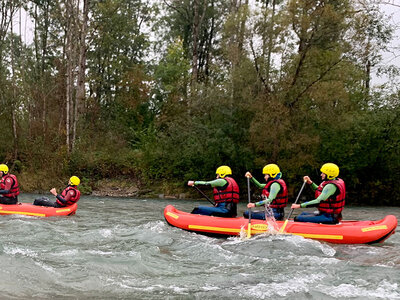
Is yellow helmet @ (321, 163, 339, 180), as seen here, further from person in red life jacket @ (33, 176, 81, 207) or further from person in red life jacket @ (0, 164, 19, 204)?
person in red life jacket @ (0, 164, 19, 204)

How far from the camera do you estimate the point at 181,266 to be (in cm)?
657

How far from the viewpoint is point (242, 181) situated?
20.9 m

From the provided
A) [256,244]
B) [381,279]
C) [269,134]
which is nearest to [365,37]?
[269,134]

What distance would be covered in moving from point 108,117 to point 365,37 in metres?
16.2

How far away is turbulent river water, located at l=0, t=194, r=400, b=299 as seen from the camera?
5209mm

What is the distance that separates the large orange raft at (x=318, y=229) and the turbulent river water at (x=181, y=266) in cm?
18

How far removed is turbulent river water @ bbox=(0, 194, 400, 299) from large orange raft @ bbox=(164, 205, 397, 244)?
0.18 meters

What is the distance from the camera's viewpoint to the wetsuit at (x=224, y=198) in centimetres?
950

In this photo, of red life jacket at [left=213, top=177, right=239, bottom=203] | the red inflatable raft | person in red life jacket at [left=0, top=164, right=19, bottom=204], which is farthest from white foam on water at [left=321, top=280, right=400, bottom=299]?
person in red life jacket at [left=0, top=164, right=19, bottom=204]

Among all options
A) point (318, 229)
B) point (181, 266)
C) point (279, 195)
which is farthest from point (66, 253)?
point (318, 229)

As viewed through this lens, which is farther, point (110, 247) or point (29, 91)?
point (29, 91)

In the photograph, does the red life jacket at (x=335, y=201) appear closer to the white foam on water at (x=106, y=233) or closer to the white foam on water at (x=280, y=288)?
the white foam on water at (x=280, y=288)

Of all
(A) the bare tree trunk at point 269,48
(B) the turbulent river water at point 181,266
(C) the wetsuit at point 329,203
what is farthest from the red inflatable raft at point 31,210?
(A) the bare tree trunk at point 269,48

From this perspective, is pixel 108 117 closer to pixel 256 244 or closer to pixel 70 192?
pixel 70 192
